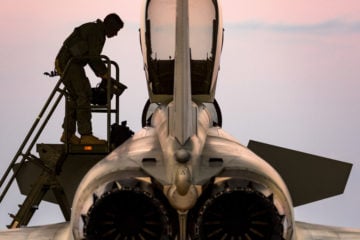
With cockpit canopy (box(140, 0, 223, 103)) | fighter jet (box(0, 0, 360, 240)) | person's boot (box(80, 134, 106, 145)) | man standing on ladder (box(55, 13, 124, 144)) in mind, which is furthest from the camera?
man standing on ladder (box(55, 13, 124, 144))

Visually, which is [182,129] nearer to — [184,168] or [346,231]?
[184,168]

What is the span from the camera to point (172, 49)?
21672 millimetres

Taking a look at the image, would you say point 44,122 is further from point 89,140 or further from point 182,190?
point 182,190

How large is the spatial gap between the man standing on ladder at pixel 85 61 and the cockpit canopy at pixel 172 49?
2301 mm

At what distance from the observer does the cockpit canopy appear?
71.2 feet

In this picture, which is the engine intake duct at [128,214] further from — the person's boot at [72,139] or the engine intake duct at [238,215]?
the person's boot at [72,139]

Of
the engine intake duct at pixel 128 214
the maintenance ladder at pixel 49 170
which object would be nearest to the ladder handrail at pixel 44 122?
the maintenance ladder at pixel 49 170

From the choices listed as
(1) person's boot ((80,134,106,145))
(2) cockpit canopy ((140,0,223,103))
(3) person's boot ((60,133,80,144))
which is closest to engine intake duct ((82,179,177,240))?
(2) cockpit canopy ((140,0,223,103))

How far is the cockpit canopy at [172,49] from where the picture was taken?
71.2 ft

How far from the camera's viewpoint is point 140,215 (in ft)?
57.7

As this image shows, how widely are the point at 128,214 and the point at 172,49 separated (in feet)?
14.9

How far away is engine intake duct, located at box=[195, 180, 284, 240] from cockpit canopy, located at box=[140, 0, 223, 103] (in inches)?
169

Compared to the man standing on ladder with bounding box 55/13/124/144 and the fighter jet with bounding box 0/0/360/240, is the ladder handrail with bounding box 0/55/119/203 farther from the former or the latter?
the fighter jet with bounding box 0/0/360/240

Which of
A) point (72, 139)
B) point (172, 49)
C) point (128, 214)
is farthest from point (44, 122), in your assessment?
point (128, 214)
